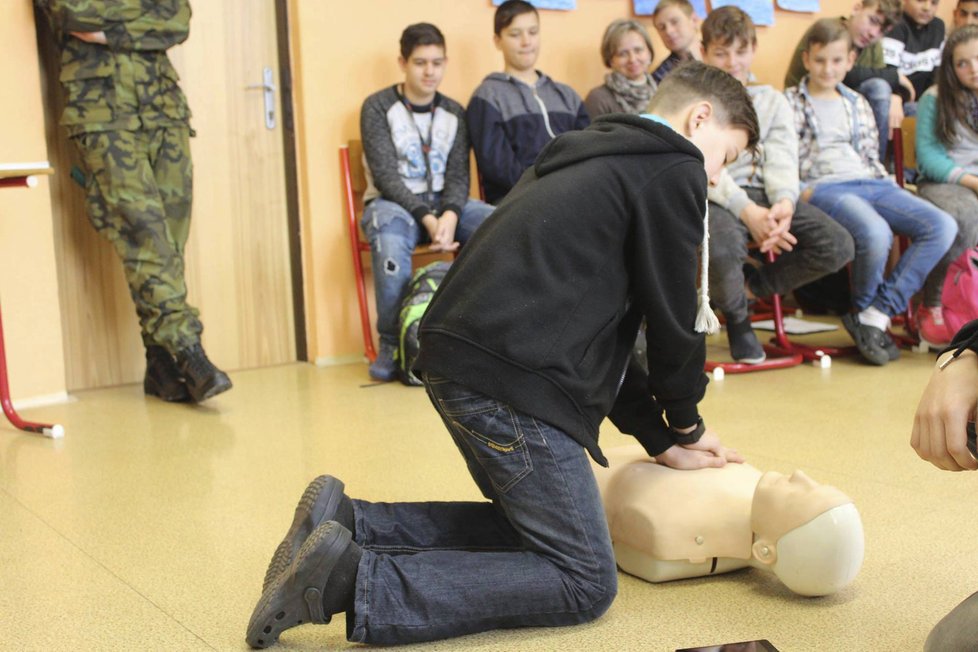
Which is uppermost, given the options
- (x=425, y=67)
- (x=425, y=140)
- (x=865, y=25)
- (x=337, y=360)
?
(x=865, y=25)

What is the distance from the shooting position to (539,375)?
1.50 meters

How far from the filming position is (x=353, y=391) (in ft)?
11.0

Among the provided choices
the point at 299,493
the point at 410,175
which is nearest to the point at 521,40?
the point at 410,175

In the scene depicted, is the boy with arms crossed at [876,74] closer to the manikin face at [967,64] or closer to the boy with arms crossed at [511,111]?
the manikin face at [967,64]

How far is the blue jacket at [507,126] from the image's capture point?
3.74 m

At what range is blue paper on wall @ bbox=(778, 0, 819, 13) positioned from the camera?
4750mm

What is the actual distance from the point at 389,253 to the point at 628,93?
112cm

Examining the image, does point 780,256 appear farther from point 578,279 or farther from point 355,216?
point 578,279

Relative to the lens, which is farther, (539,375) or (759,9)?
(759,9)

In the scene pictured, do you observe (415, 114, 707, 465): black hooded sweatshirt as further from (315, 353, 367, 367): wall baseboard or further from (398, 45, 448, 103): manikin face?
(315, 353, 367, 367): wall baseboard

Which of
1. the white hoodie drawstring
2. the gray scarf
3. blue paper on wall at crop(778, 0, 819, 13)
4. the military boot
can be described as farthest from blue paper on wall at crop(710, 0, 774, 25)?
the white hoodie drawstring

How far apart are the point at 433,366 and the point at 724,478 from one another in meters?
0.52

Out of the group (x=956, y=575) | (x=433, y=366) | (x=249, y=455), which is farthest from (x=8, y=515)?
(x=956, y=575)

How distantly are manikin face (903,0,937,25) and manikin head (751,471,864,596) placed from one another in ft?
11.9
